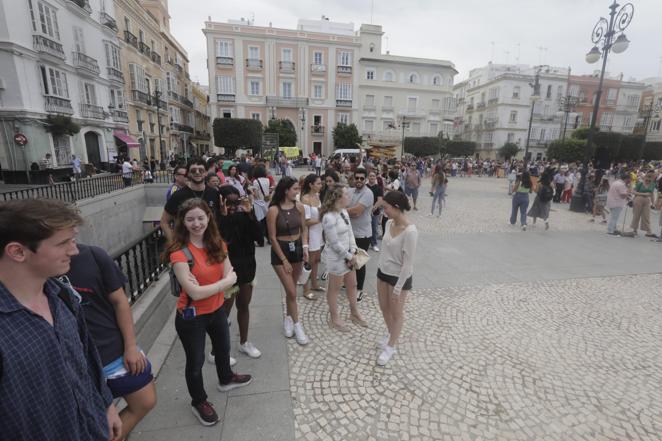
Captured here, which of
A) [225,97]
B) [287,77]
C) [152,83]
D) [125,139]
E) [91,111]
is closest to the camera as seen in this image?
[91,111]

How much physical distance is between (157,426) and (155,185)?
15.5m

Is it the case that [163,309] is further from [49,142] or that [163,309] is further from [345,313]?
[49,142]

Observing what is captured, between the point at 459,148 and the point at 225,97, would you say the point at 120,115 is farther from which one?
the point at 459,148

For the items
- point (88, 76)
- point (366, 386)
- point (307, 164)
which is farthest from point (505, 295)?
point (307, 164)

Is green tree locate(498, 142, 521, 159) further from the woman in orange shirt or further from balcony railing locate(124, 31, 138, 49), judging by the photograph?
the woman in orange shirt

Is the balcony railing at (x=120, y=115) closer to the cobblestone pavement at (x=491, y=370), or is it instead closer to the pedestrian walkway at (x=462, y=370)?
the pedestrian walkway at (x=462, y=370)

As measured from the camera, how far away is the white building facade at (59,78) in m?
15.3

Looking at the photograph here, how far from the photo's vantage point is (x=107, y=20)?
22094 millimetres

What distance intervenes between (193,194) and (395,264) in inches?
101

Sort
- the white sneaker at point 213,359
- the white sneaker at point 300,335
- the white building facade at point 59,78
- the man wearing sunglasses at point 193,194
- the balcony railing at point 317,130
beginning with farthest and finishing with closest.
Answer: the balcony railing at point 317,130 < the white building facade at point 59,78 < the man wearing sunglasses at point 193,194 < the white sneaker at point 300,335 < the white sneaker at point 213,359

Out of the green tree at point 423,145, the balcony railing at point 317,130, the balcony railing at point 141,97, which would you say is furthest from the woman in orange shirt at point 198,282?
the green tree at point 423,145

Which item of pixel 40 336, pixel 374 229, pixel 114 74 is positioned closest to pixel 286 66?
pixel 114 74

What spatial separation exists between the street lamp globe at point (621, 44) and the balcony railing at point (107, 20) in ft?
93.7

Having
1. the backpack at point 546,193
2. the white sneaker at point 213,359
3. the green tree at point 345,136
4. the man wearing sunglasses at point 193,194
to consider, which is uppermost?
the green tree at point 345,136
